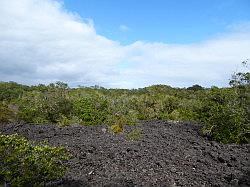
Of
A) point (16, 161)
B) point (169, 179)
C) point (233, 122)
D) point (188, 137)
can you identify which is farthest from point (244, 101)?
point (16, 161)

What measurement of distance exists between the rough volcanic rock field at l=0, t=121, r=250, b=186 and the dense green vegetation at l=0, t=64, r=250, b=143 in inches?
46.8

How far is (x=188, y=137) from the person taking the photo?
14.6 meters

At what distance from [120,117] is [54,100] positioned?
4.23 meters

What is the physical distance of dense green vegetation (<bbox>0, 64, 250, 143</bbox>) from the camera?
1569 centimetres

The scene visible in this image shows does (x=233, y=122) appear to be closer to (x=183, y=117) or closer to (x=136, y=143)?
(x=136, y=143)

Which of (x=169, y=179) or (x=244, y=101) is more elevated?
(x=244, y=101)

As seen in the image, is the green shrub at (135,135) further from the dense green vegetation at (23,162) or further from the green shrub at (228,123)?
the dense green vegetation at (23,162)

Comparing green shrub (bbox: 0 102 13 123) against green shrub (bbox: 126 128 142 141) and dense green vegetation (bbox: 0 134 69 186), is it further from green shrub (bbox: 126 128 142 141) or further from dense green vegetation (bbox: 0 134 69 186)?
dense green vegetation (bbox: 0 134 69 186)

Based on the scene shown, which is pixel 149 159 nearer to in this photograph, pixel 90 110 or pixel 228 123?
pixel 228 123

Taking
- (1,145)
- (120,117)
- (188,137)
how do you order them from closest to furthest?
(1,145)
(188,137)
(120,117)

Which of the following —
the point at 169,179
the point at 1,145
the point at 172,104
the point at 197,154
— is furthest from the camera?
the point at 172,104

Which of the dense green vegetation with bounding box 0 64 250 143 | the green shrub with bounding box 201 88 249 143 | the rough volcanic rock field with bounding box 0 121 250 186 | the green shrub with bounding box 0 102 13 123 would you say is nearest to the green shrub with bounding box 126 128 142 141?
the rough volcanic rock field with bounding box 0 121 250 186

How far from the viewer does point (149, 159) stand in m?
10.3

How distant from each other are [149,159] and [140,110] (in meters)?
13.5
